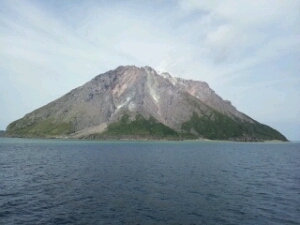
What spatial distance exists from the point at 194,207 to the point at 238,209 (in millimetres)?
7041

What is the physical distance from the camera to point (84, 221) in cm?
3862

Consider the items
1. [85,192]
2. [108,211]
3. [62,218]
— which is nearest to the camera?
[62,218]

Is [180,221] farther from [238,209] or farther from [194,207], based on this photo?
[238,209]

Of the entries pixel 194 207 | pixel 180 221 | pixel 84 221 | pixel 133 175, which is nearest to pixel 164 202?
pixel 194 207

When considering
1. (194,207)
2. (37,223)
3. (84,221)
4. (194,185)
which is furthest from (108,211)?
(194,185)

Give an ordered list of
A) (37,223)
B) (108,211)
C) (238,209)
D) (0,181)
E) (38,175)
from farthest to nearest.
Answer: (38,175), (0,181), (238,209), (108,211), (37,223)


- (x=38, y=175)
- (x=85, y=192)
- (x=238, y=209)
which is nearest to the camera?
A: (x=238, y=209)

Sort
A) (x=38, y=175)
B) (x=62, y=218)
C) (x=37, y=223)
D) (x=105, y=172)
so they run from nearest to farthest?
(x=37, y=223)
(x=62, y=218)
(x=38, y=175)
(x=105, y=172)

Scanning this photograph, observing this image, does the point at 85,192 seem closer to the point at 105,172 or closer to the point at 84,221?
the point at 84,221

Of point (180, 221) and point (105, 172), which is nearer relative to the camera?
point (180, 221)

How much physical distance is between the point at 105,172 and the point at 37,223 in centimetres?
4635

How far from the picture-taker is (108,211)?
43594 mm

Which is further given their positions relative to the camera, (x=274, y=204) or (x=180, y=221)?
(x=274, y=204)

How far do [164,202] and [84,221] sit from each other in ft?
51.4
